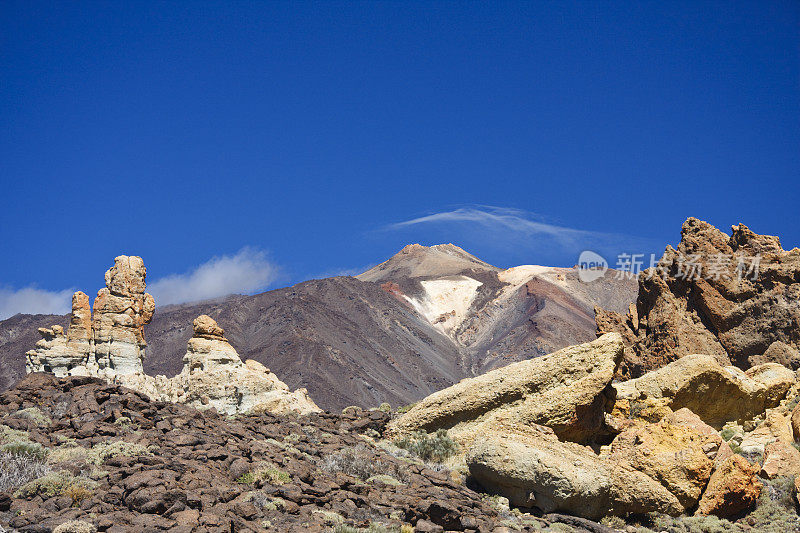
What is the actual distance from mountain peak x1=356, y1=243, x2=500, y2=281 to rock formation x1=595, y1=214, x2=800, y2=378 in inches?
3787

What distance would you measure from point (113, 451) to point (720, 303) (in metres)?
18.8

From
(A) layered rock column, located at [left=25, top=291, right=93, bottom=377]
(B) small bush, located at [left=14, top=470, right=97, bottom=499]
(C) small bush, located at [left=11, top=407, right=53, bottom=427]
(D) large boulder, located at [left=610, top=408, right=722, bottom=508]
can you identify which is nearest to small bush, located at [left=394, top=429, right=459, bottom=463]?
(D) large boulder, located at [left=610, top=408, right=722, bottom=508]

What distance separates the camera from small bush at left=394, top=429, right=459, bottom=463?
44.3ft

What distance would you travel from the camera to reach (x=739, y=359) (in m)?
21.5

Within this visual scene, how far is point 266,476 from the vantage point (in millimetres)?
9719

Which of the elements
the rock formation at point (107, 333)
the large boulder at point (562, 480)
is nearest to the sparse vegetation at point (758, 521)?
the large boulder at point (562, 480)

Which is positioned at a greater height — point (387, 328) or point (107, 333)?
point (387, 328)

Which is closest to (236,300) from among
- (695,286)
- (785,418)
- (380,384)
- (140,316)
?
(380,384)

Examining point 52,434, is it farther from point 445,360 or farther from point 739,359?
point 445,360

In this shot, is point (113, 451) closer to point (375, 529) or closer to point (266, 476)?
point (266, 476)

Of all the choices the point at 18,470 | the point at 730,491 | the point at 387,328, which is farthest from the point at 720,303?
the point at 387,328

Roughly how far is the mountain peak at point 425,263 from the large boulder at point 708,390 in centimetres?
10417

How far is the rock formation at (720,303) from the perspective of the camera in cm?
2138

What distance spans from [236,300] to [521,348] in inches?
1407
